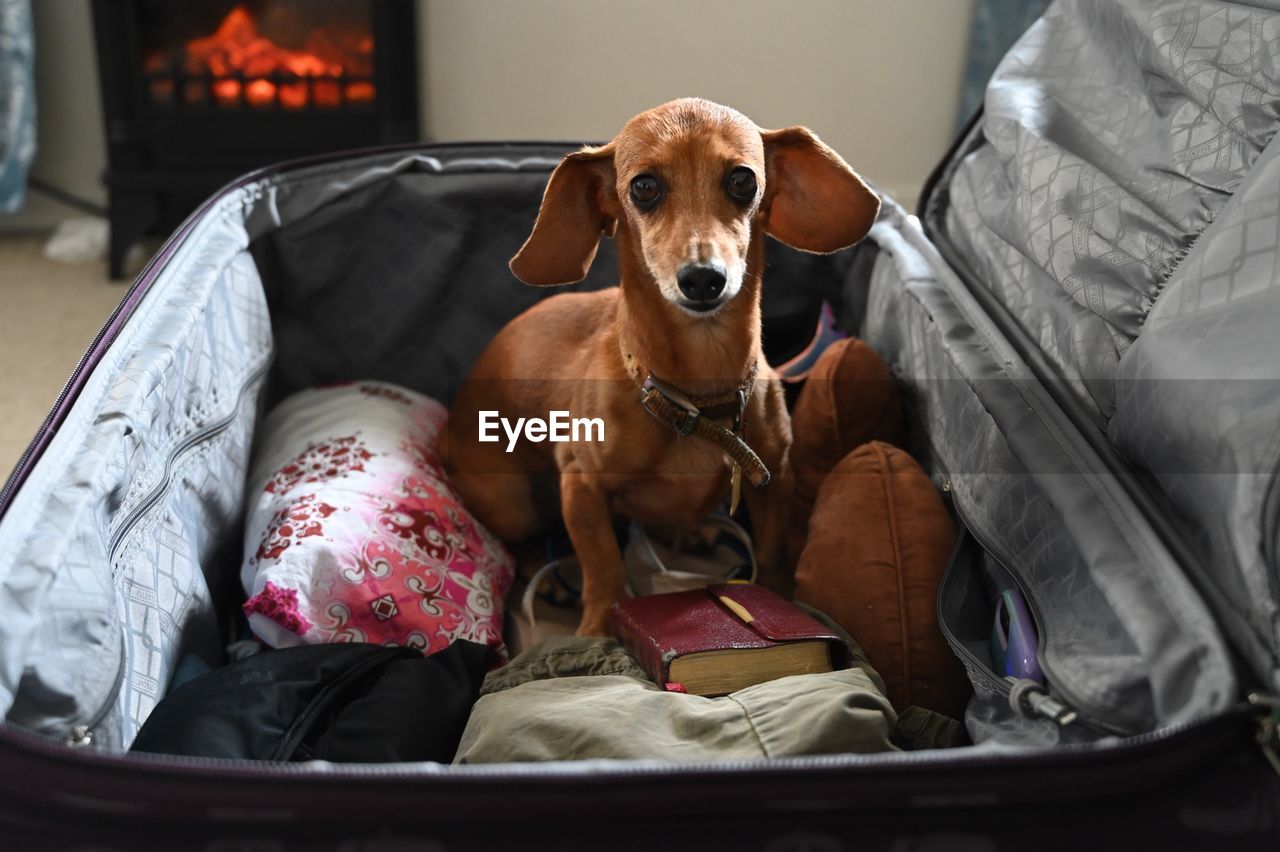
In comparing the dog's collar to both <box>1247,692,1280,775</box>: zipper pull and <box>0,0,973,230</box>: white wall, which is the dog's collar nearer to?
<box>1247,692,1280,775</box>: zipper pull

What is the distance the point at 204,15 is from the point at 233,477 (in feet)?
5.99

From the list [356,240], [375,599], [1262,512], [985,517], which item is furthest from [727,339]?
[356,240]

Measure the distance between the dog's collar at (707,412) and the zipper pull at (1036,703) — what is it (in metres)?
0.44

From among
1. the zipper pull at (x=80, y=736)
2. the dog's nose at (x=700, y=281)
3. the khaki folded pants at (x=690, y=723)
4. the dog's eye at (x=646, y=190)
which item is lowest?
the khaki folded pants at (x=690, y=723)

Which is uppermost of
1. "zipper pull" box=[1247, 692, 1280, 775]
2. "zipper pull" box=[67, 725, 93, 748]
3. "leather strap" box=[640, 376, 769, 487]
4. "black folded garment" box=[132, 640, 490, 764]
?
"zipper pull" box=[1247, 692, 1280, 775]

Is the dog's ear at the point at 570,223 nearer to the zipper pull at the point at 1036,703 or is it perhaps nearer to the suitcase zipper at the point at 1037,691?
the suitcase zipper at the point at 1037,691

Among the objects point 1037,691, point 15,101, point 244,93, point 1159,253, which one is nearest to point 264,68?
point 244,93

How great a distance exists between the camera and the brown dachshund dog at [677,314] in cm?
117

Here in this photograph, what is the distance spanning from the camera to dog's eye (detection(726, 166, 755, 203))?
1.19 m

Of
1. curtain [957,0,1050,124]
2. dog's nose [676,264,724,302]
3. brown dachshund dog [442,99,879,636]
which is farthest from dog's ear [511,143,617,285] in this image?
curtain [957,0,1050,124]

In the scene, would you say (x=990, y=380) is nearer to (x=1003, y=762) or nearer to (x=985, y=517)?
(x=985, y=517)

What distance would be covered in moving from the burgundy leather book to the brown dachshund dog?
0.16 m

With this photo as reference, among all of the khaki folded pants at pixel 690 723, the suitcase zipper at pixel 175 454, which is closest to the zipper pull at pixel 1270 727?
the khaki folded pants at pixel 690 723

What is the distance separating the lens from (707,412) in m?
1.32
